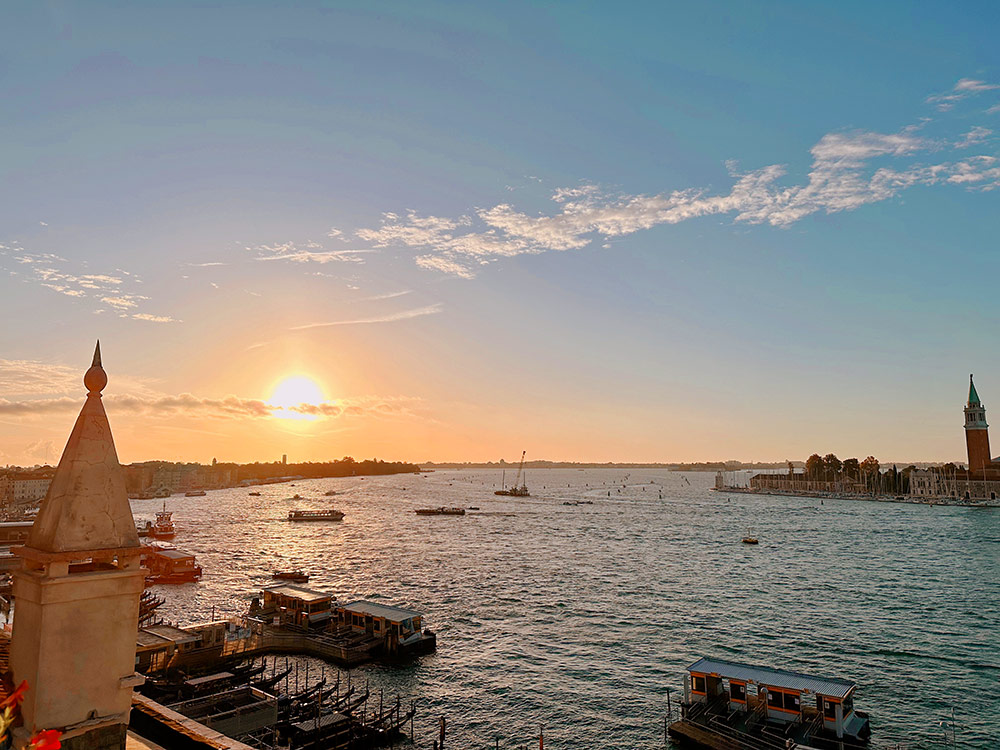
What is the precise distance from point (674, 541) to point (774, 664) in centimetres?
6960

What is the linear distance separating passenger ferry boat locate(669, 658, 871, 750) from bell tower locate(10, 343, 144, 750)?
2938 centimetres

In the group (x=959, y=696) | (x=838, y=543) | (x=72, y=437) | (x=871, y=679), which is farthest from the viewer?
(x=838, y=543)

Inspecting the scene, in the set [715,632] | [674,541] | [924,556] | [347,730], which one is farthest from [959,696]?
[674,541]

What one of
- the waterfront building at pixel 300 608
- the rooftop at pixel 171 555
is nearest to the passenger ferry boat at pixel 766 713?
the waterfront building at pixel 300 608

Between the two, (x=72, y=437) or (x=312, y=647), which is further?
(x=312, y=647)

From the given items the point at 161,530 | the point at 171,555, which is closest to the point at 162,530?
the point at 161,530

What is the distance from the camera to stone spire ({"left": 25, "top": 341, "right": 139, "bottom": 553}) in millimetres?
9516

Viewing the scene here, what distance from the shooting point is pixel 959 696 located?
3994 centimetres

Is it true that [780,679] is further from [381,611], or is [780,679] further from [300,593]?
[300,593]

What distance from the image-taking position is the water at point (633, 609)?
37.7 m

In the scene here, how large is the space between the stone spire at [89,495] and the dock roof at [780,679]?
3223 cm

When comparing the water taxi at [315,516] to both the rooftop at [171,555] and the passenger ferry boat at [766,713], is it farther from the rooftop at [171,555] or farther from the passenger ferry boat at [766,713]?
the passenger ferry boat at [766,713]

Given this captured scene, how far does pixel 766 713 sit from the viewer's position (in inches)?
1252

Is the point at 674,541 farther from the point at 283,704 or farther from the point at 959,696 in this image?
the point at 283,704
